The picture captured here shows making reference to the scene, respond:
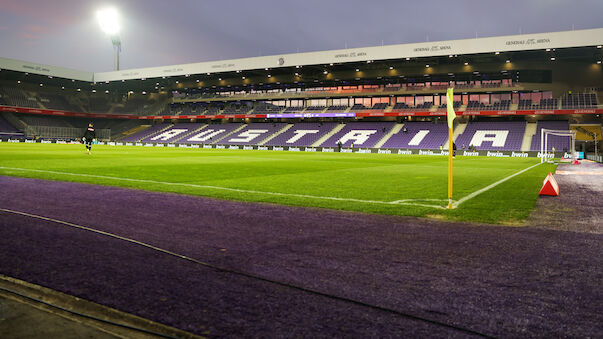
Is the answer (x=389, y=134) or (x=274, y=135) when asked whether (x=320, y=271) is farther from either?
(x=274, y=135)

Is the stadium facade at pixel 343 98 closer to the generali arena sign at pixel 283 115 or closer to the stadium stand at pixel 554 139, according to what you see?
the generali arena sign at pixel 283 115

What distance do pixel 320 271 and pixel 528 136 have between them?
51.4m

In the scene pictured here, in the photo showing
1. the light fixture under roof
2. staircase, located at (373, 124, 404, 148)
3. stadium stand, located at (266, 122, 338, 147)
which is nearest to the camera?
staircase, located at (373, 124, 404, 148)

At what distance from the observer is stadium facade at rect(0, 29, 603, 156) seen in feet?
157

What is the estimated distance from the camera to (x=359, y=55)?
52062mm

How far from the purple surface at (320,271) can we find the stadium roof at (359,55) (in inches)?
1837

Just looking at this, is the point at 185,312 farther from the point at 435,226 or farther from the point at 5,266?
the point at 435,226

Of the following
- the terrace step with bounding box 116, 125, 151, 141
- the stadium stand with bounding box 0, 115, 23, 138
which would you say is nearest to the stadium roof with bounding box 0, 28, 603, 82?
the stadium stand with bounding box 0, 115, 23, 138

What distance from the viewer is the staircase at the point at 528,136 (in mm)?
44344

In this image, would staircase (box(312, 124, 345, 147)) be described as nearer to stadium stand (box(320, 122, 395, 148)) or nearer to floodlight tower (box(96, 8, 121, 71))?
stadium stand (box(320, 122, 395, 148))

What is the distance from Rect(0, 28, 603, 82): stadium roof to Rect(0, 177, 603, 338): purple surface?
46.7 metres

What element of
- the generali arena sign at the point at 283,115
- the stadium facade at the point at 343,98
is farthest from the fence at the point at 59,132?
the generali arena sign at the point at 283,115

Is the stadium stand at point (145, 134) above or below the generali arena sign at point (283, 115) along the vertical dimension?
below

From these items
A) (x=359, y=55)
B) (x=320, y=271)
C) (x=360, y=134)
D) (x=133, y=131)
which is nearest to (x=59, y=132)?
(x=133, y=131)
